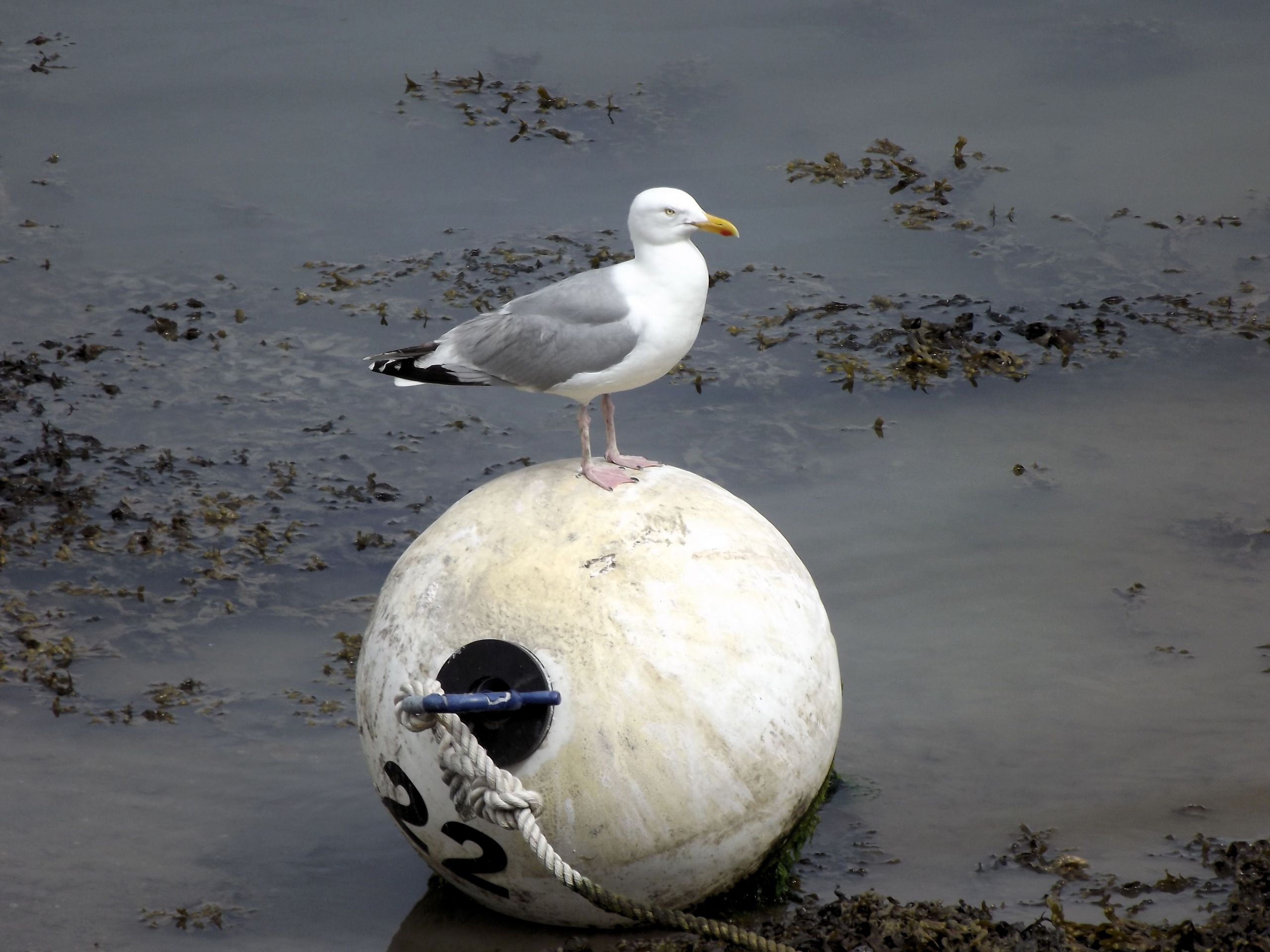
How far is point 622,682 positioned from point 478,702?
0.46 m

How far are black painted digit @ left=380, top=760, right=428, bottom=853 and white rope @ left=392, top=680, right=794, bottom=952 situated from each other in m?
0.23

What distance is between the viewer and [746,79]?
13023 millimetres

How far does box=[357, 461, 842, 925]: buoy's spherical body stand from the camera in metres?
4.66

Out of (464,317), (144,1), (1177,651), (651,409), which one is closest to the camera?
(1177,651)

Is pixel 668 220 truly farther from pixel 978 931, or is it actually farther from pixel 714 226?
pixel 978 931

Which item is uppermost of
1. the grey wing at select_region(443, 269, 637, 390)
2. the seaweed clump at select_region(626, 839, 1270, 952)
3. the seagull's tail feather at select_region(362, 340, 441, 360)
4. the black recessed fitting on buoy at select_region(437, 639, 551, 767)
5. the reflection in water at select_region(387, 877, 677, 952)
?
the grey wing at select_region(443, 269, 637, 390)

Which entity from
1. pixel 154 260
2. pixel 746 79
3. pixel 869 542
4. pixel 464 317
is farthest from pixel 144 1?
pixel 869 542

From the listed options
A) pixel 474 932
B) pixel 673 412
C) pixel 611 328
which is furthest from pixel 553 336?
pixel 673 412

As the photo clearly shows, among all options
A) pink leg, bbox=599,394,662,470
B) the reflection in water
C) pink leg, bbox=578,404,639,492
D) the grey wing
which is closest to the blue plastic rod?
the reflection in water

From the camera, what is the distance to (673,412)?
29.7 feet

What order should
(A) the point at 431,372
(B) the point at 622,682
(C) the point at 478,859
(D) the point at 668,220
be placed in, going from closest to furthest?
(B) the point at 622,682
(C) the point at 478,859
(D) the point at 668,220
(A) the point at 431,372

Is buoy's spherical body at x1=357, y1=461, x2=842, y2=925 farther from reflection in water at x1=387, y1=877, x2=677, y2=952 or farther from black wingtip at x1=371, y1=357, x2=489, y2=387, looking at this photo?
black wingtip at x1=371, y1=357, x2=489, y2=387

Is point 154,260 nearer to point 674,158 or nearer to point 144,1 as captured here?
point 674,158

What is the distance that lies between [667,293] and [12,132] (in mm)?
9469
